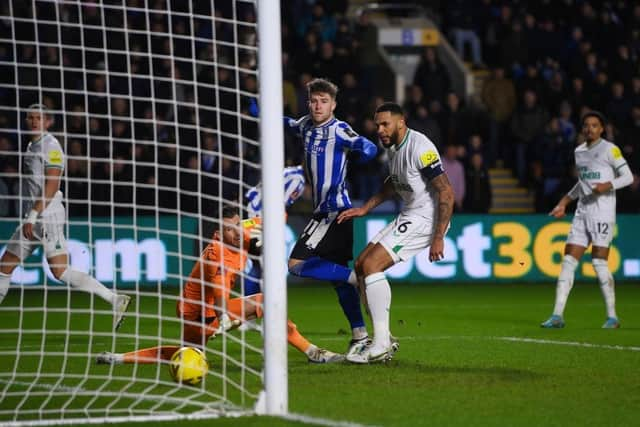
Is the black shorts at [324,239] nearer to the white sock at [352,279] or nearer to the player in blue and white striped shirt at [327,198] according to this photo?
the player in blue and white striped shirt at [327,198]

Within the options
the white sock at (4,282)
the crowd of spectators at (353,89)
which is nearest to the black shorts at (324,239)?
the white sock at (4,282)

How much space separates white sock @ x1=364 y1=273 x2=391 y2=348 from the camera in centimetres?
823

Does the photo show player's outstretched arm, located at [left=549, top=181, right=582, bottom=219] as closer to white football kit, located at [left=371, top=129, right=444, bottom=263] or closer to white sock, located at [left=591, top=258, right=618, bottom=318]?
white sock, located at [left=591, top=258, right=618, bottom=318]

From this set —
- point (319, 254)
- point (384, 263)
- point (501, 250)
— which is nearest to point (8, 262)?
point (319, 254)

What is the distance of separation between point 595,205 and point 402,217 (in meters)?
3.89

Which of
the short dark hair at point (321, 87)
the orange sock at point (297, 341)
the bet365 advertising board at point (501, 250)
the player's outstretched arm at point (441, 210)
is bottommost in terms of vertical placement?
the bet365 advertising board at point (501, 250)

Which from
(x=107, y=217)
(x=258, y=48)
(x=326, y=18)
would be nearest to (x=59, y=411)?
(x=258, y=48)

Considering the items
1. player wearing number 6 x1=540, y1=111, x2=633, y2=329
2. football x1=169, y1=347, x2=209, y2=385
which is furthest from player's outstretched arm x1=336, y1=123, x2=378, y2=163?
player wearing number 6 x1=540, y1=111, x2=633, y2=329

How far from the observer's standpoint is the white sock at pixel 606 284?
37.8ft

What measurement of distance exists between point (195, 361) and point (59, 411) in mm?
1033

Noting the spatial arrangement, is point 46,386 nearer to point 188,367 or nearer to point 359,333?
point 188,367

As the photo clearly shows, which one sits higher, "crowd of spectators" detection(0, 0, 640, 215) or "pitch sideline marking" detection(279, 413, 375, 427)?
"crowd of spectators" detection(0, 0, 640, 215)

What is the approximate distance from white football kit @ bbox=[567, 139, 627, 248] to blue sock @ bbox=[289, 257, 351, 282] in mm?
3672

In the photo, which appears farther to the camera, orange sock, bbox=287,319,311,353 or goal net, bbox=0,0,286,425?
goal net, bbox=0,0,286,425
